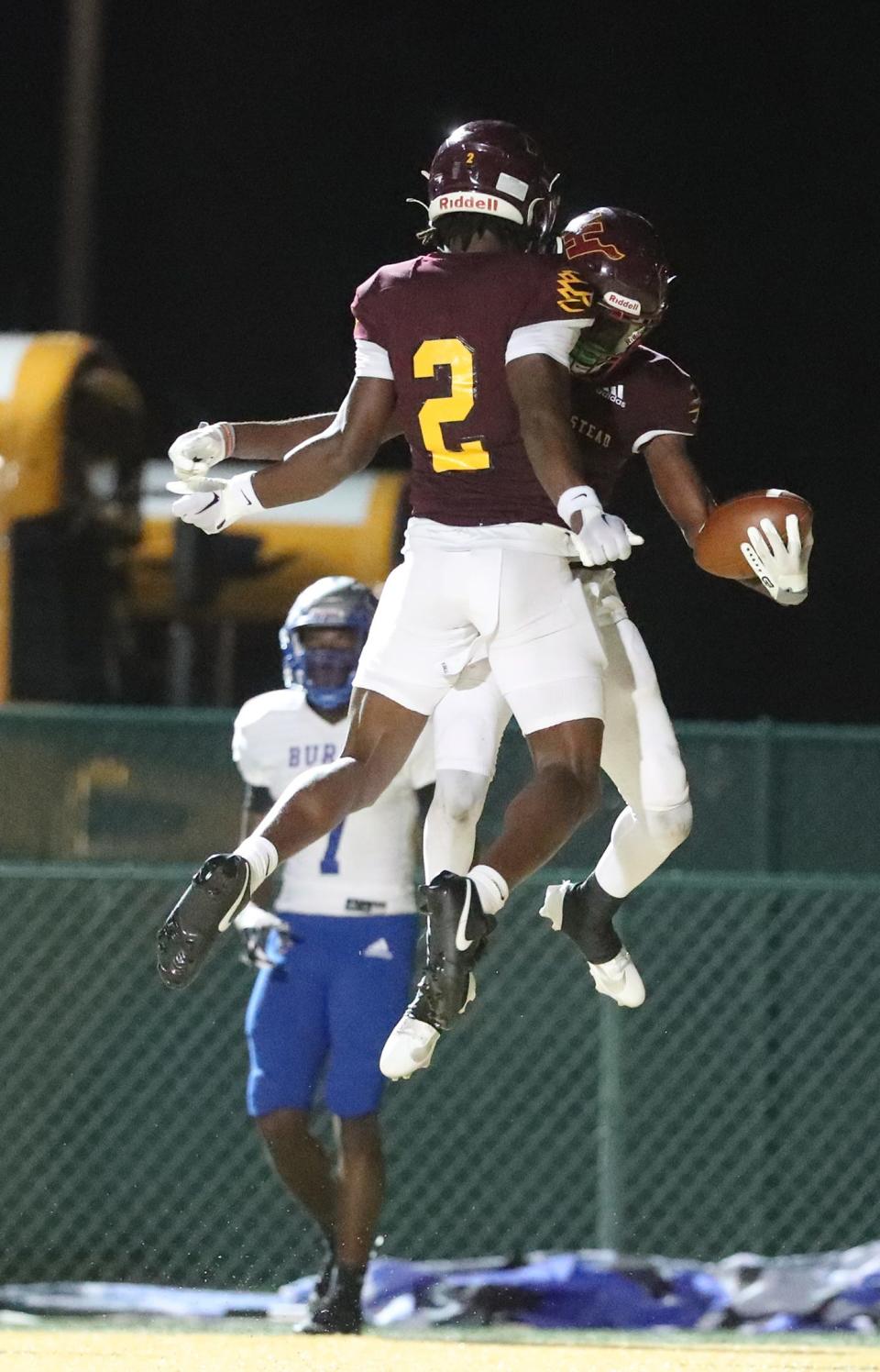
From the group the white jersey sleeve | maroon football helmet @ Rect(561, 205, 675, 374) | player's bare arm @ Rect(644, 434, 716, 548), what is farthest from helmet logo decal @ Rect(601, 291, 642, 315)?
the white jersey sleeve

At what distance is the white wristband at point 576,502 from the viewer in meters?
4.75

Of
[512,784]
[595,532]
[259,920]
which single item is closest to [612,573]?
[595,532]

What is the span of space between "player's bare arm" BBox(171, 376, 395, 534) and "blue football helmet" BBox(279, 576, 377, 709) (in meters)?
1.66

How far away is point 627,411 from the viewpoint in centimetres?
546

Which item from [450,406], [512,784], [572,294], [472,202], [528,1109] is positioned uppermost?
[472,202]

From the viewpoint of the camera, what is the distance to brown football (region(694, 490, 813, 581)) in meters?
5.04

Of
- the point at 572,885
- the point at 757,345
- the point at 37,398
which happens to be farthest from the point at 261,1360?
the point at 757,345

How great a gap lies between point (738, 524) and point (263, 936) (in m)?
2.40

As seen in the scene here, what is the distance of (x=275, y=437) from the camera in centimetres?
550

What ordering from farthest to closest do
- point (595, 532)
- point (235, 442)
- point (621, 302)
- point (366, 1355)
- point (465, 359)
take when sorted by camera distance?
1. point (366, 1355)
2. point (235, 442)
3. point (621, 302)
4. point (465, 359)
5. point (595, 532)

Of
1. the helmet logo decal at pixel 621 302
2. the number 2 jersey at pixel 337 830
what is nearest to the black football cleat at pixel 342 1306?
the number 2 jersey at pixel 337 830

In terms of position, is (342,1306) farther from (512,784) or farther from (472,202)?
(472,202)

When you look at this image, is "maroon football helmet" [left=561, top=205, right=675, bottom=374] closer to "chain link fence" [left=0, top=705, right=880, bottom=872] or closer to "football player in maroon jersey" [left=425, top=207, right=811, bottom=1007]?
"football player in maroon jersey" [left=425, top=207, right=811, bottom=1007]

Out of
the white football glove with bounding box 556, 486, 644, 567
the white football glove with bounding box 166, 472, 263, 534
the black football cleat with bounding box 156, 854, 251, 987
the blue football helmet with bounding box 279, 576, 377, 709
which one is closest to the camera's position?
the white football glove with bounding box 556, 486, 644, 567
